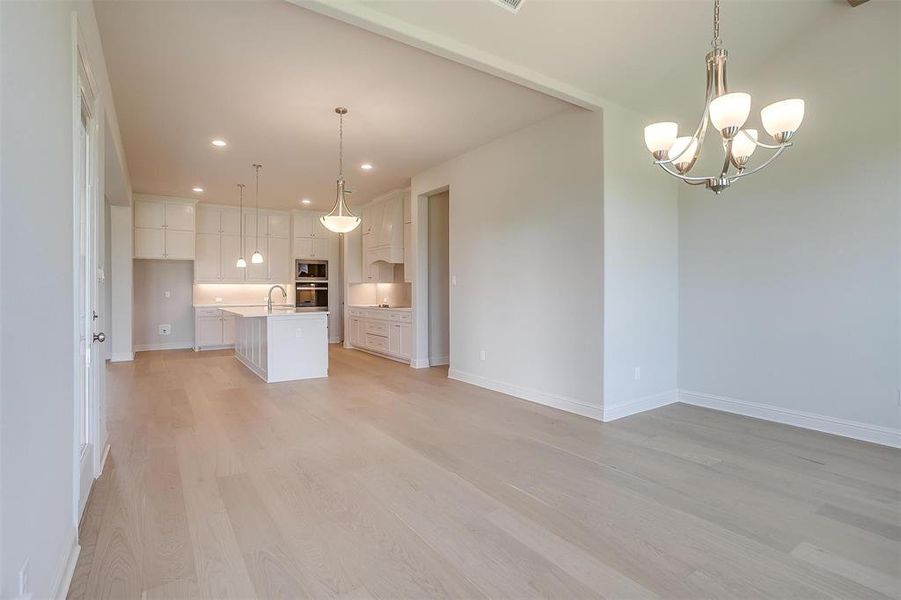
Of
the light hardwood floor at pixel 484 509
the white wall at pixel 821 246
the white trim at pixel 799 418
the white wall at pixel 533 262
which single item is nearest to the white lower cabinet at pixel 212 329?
the light hardwood floor at pixel 484 509

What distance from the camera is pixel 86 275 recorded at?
242 cm

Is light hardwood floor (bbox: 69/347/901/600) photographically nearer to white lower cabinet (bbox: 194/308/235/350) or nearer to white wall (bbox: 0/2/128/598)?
white wall (bbox: 0/2/128/598)

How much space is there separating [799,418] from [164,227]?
928cm

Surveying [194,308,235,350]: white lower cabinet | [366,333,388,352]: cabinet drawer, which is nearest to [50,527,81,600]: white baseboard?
[366,333,388,352]: cabinet drawer

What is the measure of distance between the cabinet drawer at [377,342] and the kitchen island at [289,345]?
5.47 ft

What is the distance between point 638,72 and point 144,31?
11.6 feet

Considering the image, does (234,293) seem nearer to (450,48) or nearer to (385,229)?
(385,229)

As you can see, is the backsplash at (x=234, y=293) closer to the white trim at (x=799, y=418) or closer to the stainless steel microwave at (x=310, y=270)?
the stainless steel microwave at (x=310, y=270)

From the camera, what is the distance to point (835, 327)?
3521 mm

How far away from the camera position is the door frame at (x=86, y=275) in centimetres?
201

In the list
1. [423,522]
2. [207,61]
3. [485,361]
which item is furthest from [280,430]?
[207,61]

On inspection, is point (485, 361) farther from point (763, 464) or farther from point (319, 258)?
point (319, 258)

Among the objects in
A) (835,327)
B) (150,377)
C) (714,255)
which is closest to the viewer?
(835,327)

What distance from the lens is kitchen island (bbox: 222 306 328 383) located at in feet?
17.8
